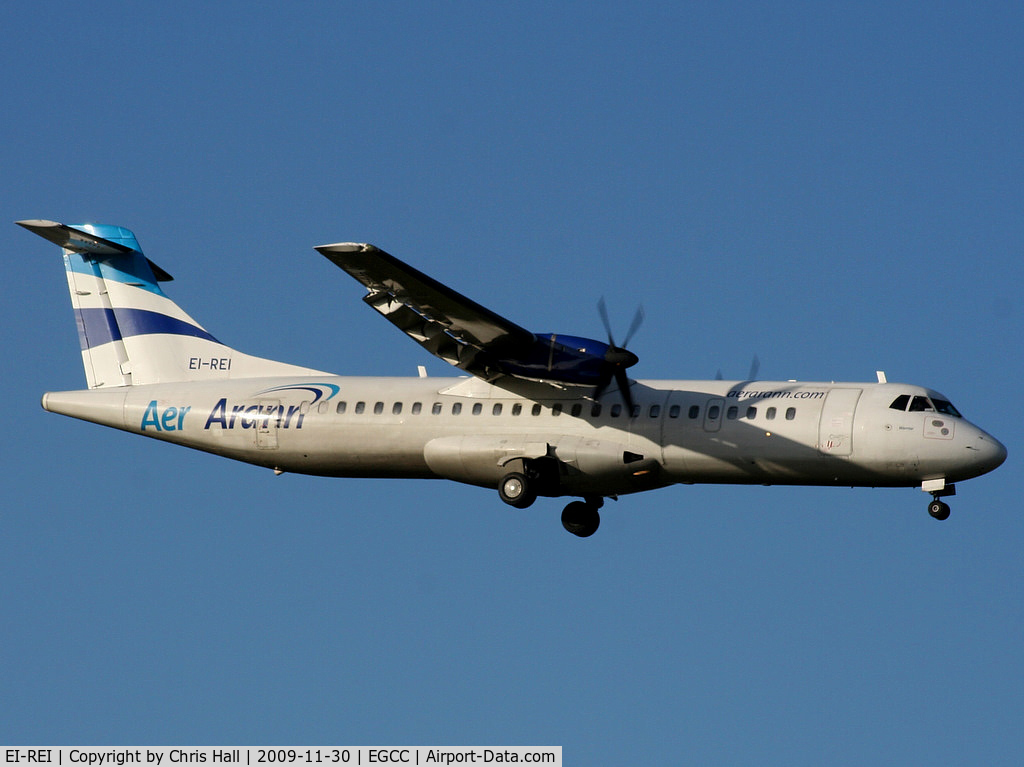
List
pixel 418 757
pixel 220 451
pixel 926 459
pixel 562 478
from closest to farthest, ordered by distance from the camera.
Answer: pixel 418 757 → pixel 926 459 → pixel 562 478 → pixel 220 451

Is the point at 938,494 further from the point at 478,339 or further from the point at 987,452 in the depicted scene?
the point at 478,339

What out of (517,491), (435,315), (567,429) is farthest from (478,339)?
(517,491)

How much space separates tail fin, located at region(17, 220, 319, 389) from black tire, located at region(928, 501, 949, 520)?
12000 millimetres

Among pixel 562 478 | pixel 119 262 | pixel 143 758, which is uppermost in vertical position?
pixel 119 262

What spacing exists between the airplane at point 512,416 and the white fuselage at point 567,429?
0.03m

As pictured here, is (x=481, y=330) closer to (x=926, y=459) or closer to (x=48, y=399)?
(x=926, y=459)

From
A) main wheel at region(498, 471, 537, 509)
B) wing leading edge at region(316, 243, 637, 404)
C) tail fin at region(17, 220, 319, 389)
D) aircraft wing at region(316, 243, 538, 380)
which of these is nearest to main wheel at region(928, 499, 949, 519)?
wing leading edge at region(316, 243, 637, 404)

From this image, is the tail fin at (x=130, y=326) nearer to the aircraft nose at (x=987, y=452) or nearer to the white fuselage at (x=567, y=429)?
the white fuselage at (x=567, y=429)

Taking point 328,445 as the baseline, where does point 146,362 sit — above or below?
above

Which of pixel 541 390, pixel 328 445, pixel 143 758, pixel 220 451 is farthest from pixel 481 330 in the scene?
pixel 143 758

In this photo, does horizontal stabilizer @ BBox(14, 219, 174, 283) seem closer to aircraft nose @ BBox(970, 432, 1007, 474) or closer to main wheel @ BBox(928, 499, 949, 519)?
main wheel @ BBox(928, 499, 949, 519)

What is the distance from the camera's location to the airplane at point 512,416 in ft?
80.5

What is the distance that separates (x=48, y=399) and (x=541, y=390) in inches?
390

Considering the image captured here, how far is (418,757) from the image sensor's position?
67.6 ft
